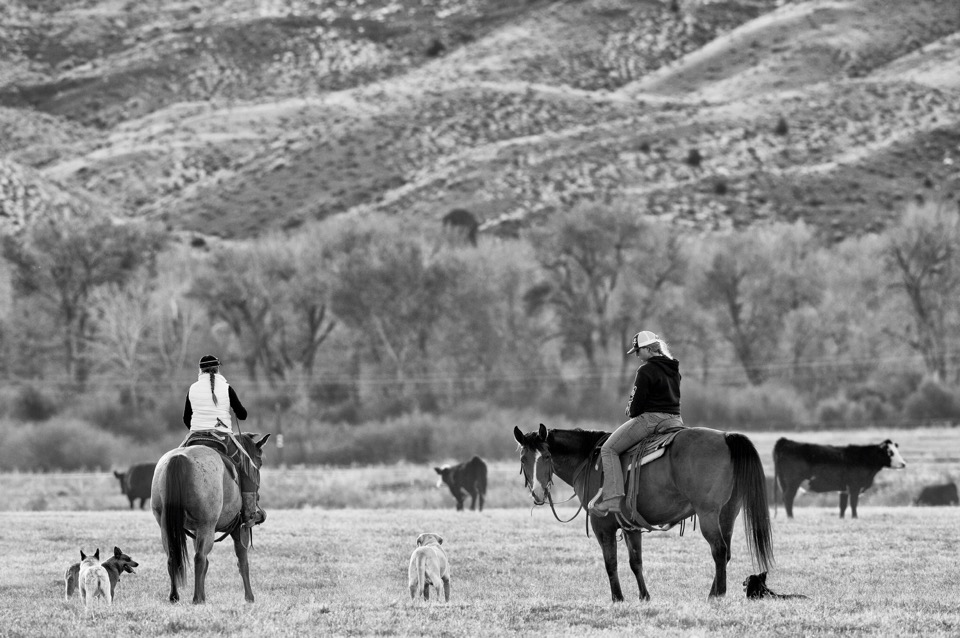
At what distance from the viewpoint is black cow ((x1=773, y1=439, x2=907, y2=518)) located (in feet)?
102

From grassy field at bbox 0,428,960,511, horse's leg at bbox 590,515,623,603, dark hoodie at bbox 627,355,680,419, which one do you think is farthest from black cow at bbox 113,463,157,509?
dark hoodie at bbox 627,355,680,419

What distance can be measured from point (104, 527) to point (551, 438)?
1391 centimetres

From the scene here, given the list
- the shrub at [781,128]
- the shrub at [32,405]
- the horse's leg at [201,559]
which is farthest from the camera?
the shrub at [781,128]

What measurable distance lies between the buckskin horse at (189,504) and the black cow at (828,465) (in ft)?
57.0

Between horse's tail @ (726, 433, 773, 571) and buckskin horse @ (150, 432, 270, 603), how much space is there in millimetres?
5792

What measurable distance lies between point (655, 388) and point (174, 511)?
559 cm

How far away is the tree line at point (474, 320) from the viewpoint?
259 feet

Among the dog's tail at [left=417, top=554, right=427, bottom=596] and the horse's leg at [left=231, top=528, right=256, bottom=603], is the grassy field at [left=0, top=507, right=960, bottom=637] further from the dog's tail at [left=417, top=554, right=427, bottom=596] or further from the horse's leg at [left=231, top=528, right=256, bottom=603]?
the dog's tail at [left=417, top=554, right=427, bottom=596]

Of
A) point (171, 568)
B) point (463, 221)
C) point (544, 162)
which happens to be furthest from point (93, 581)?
point (544, 162)

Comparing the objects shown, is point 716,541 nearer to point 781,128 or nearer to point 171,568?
point 171,568

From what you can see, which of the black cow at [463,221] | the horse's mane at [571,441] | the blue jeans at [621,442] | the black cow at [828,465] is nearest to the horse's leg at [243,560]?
the horse's mane at [571,441]

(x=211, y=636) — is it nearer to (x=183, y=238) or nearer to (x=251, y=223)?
(x=183, y=238)

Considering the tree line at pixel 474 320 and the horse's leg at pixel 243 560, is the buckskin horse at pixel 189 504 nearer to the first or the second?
the horse's leg at pixel 243 560

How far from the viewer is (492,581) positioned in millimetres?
19547
